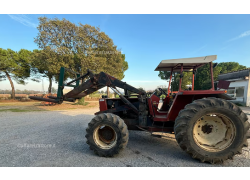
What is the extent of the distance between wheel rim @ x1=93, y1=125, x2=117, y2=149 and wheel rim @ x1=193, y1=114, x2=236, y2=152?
1949 mm

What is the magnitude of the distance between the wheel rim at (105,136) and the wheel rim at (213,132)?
76.7 inches

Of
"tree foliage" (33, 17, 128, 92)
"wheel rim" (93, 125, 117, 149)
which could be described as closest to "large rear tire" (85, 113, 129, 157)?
"wheel rim" (93, 125, 117, 149)

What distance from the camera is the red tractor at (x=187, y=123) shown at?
106 inches

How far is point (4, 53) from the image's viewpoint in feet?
64.4

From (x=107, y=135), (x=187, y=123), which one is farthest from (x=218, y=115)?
(x=107, y=135)

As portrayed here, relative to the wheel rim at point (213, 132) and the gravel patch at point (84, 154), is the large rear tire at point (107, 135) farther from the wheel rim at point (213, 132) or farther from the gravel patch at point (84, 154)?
the wheel rim at point (213, 132)

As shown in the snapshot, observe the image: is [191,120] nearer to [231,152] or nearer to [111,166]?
[231,152]

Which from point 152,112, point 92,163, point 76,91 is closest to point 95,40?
point 76,91

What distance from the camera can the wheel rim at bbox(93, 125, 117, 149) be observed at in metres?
3.22

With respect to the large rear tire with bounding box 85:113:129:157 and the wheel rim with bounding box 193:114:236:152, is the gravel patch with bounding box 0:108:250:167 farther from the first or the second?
the wheel rim with bounding box 193:114:236:152

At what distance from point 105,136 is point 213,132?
2.64 meters

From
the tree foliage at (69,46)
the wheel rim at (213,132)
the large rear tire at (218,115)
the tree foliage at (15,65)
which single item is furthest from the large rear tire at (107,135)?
the tree foliage at (15,65)

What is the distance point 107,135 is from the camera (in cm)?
331

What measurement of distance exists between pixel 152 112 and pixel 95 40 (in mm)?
12963
